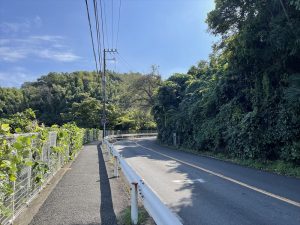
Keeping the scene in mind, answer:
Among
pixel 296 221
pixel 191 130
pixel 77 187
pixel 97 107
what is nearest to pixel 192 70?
pixel 191 130

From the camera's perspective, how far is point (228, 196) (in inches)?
356

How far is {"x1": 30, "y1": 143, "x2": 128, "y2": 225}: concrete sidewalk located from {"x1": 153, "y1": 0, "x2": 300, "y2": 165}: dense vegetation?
824cm

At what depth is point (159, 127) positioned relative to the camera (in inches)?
1650

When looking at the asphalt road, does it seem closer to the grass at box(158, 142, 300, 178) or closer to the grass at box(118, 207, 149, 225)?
the grass at box(118, 207, 149, 225)

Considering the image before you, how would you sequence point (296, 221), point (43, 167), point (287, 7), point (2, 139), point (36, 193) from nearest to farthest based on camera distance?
point (2, 139) → point (296, 221) → point (43, 167) → point (36, 193) → point (287, 7)

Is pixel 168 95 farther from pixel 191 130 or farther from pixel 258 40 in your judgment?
pixel 258 40

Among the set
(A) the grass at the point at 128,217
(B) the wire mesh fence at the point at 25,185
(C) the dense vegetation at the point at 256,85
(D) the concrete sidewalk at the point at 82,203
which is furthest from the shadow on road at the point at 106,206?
(C) the dense vegetation at the point at 256,85

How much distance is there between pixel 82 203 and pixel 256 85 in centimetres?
1252

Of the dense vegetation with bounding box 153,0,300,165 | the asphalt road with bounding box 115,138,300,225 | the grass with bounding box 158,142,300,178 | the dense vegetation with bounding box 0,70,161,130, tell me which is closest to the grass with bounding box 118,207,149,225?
the asphalt road with bounding box 115,138,300,225

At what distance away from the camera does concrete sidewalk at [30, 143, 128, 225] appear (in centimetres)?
659

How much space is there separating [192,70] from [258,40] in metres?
28.0

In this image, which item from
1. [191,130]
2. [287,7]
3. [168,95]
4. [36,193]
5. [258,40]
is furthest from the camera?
[168,95]

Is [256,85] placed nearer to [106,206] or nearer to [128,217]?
[106,206]

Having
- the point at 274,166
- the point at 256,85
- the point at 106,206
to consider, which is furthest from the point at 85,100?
the point at 106,206
